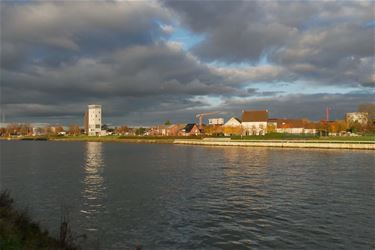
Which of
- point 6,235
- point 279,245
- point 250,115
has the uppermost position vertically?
point 250,115

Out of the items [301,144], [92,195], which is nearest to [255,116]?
[301,144]

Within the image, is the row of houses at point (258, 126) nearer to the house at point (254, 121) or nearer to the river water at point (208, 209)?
the house at point (254, 121)

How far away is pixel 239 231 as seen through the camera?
18.9 metres

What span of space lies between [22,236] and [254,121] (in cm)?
18057

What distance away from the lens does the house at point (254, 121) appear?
7154 inches

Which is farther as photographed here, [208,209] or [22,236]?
[208,209]

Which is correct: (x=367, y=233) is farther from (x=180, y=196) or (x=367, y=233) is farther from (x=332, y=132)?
(x=332, y=132)

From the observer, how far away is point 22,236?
14516mm

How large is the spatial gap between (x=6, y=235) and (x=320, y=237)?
1404 cm

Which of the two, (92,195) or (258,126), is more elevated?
(258,126)

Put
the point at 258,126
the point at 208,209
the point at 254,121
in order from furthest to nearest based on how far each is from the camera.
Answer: the point at 254,121
the point at 258,126
the point at 208,209

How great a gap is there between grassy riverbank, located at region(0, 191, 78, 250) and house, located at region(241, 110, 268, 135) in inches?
6554

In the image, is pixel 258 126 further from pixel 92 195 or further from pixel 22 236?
pixel 22 236

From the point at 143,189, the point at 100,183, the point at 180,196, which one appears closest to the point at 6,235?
the point at 180,196
